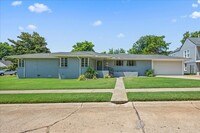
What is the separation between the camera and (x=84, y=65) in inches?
890

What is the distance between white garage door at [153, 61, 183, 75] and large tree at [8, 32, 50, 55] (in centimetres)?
3168

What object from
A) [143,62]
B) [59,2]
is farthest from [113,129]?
[143,62]

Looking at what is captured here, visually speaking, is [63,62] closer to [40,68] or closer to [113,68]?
[40,68]

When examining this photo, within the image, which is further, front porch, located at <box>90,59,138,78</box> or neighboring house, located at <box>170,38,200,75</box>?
neighboring house, located at <box>170,38,200,75</box>

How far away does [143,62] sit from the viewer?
2930 centimetres

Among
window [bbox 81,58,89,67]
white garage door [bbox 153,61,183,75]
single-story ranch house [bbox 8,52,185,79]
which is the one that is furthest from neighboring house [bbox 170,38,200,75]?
window [bbox 81,58,89,67]

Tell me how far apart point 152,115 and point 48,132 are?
3343mm

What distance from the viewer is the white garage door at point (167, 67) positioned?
30.3 m

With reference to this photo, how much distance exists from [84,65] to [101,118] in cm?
1678

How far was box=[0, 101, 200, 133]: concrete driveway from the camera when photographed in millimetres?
4996

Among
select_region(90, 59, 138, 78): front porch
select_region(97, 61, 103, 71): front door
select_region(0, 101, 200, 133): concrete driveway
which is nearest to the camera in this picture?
select_region(0, 101, 200, 133): concrete driveway

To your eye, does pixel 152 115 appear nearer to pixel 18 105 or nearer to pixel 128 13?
pixel 18 105

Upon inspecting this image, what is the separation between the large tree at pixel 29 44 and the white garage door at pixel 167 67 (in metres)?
31.7

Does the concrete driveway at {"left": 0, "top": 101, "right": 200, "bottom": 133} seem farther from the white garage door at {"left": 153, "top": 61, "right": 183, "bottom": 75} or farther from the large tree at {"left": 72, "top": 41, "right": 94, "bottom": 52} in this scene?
the large tree at {"left": 72, "top": 41, "right": 94, "bottom": 52}
